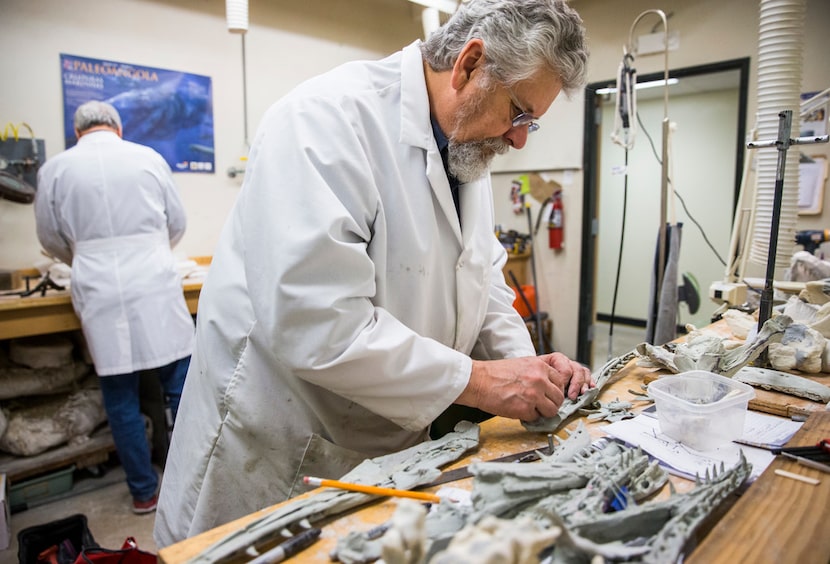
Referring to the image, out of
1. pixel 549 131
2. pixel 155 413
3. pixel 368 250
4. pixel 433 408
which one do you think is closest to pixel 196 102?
pixel 155 413

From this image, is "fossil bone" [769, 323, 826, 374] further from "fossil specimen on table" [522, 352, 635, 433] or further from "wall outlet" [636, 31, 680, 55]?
"wall outlet" [636, 31, 680, 55]

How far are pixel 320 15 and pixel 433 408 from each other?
4026 millimetres

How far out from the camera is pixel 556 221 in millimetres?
4488

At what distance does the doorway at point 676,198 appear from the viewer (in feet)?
16.4

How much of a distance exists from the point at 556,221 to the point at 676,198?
6.57ft

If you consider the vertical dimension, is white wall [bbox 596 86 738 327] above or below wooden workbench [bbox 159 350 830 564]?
above

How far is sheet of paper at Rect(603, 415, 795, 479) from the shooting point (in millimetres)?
872

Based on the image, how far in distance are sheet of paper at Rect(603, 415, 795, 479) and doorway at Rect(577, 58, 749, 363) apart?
3.63 m

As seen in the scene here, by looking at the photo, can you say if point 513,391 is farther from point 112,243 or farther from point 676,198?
point 676,198

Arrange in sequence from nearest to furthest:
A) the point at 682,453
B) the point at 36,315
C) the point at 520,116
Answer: the point at 682,453 < the point at 520,116 < the point at 36,315

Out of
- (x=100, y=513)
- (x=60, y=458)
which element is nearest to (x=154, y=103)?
(x=60, y=458)

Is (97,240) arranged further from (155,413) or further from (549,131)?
(549,131)

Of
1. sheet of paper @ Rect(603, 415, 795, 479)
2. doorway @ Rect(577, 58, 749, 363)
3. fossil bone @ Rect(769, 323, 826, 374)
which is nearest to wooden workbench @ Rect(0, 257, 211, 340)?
sheet of paper @ Rect(603, 415, 795, 479)

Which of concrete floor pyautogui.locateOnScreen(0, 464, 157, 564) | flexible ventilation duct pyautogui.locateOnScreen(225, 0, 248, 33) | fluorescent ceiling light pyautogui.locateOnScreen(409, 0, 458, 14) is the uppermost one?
fluorescent ceiling light pyautogui.locateOnScreen(409, 0, 458, 14)
